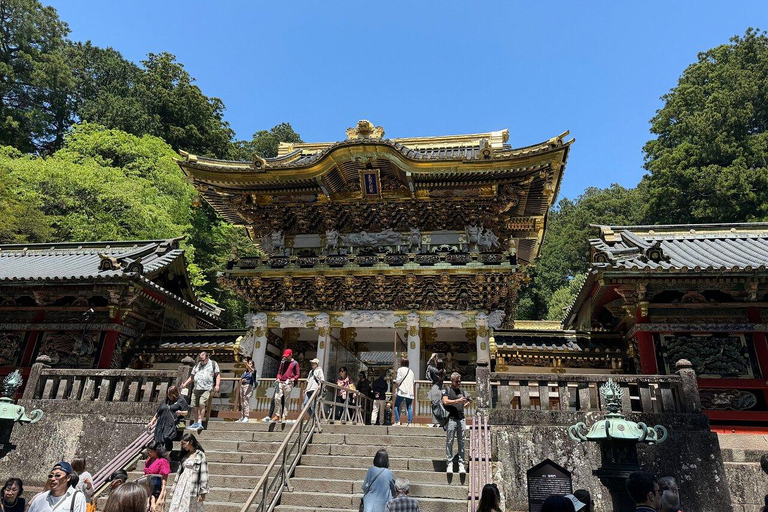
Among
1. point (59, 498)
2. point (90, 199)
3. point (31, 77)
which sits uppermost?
point (31, 77)

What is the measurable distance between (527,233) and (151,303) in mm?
14111

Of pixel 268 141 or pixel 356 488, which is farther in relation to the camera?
pixel 268 141

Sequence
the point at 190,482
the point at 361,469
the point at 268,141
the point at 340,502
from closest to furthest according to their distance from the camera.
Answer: the point at 190,482, the point at 340,502, the point at 361,469, the point at 268,141

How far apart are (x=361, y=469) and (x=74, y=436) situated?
673cm

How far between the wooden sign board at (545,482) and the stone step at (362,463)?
1547 mm

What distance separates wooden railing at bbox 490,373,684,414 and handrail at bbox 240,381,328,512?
12.0 feet

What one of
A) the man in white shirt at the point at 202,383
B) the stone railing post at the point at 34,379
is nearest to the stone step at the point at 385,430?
the man in white shirt at the point at 202,383

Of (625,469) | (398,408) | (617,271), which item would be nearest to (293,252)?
(398,408)

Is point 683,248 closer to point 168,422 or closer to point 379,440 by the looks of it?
point 379,440

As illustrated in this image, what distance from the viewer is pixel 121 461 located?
905 centimetres

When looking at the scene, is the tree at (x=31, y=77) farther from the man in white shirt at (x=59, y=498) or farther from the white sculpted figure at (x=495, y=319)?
the man in white shirt at (x=59, y=498)

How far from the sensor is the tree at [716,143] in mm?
28578

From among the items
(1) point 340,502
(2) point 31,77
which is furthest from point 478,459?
(2) point 31,77

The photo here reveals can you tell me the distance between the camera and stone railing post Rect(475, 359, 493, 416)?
9.38 metres
